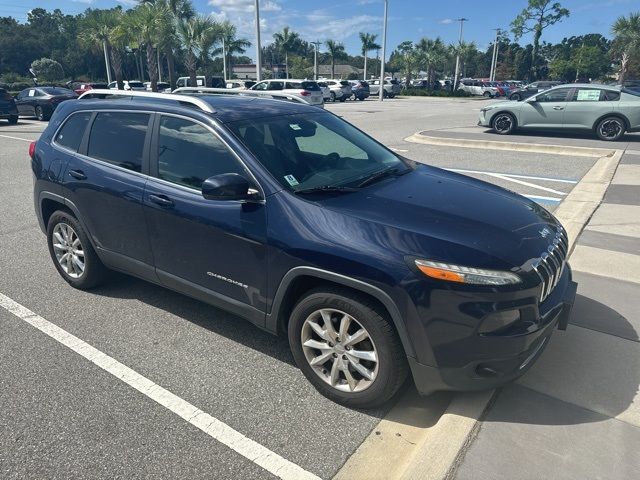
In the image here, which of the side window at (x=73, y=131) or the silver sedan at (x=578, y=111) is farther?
the silver sedan at (x=578, y=111)

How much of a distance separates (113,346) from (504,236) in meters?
2.75

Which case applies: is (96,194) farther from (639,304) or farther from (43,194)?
(639,304)

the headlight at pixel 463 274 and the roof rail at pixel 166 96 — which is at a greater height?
the roof rail at pixel 166 96

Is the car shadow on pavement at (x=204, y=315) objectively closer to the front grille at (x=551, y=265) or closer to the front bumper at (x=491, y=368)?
the front bumper at (x=491, y=368)

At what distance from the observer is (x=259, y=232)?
117 inches

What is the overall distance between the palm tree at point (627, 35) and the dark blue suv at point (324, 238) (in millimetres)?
53195

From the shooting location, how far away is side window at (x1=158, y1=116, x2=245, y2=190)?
3273 mm

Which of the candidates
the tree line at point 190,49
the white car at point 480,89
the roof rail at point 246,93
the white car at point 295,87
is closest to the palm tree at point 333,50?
the tree line at point 190,49

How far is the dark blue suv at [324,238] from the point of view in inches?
98.8

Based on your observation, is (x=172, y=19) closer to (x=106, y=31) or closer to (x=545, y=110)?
(x=106, y=31)

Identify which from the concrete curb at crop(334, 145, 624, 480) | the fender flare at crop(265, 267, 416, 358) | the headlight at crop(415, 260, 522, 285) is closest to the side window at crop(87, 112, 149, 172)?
the fender flare at crop(265, 267, 416, 358)

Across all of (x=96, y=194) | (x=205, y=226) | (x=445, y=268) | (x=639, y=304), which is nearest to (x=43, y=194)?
(x=96, y=194)

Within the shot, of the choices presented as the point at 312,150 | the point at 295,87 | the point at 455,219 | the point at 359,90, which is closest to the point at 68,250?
the point at 312,150

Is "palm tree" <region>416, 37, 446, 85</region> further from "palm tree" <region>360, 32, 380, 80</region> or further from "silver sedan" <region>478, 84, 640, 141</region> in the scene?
"silver sedan" <region>478, 84, 640, 141</region>
